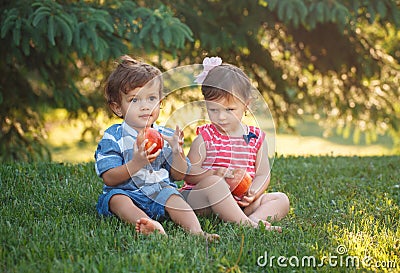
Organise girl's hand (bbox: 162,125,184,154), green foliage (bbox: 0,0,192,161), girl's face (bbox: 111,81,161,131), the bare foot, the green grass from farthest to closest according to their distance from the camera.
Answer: green foliage (bbox: 0,0,192,161), girl's face (bbox: 111,81,161,131), girl's hand (bbox: 162,125,184,154), the bare foot, the green grass

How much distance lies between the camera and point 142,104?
3.51m

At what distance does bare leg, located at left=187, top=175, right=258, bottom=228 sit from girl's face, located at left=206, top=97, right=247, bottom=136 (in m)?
0.33

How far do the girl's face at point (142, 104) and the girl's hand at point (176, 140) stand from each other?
0.18 metres

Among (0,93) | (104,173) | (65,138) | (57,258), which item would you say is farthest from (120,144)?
(65,138)

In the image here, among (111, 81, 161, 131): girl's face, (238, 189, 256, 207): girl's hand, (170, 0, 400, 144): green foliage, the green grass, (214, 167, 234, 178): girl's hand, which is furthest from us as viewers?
(170, 0, 400, 144): green foliage

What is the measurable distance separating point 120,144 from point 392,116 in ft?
17.8

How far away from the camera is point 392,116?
811 cm

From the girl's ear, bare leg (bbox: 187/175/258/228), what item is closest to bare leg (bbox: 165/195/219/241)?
bare leg (bbox: 187/175/258/228)

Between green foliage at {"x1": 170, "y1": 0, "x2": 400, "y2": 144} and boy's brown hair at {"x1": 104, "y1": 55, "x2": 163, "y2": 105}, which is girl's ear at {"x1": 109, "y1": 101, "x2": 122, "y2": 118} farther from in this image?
green foliage at {"x1": 170, "y1": 0, "x2": 400, "y2": 144}

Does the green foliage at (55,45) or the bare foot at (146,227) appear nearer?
the bare foot at (146,227)

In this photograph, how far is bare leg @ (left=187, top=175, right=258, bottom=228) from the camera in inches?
140

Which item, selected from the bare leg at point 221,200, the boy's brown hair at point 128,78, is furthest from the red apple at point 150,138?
the bare leg at point 221,200

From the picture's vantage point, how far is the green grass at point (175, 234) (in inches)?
110

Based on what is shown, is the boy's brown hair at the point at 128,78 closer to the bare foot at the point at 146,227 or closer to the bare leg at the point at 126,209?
the bare leg at the point at 126,209
